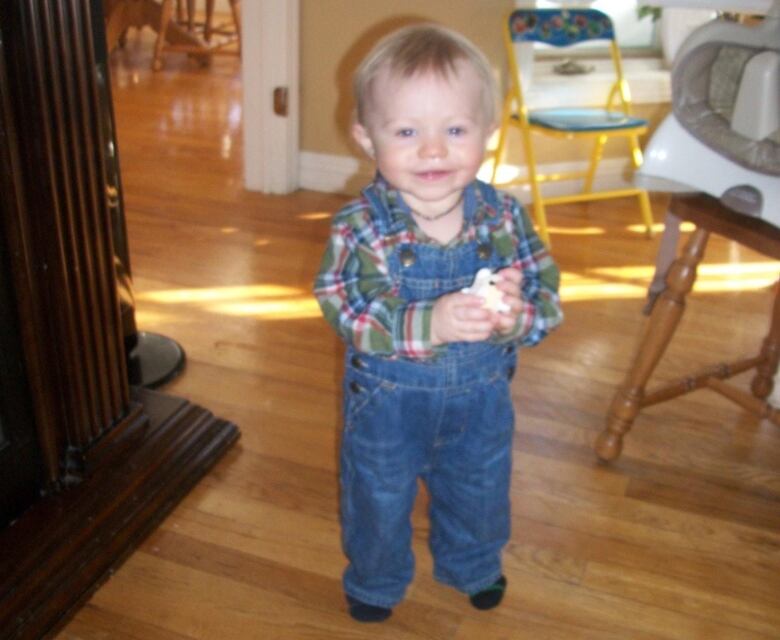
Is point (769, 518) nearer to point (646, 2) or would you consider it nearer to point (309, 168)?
point (646, 2)

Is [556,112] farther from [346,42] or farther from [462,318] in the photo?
[462,318]

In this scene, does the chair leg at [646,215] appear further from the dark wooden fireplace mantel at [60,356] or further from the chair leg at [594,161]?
the dark wooden fireplace mantel at [60,356]

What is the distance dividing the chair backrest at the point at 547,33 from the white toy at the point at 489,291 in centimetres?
181

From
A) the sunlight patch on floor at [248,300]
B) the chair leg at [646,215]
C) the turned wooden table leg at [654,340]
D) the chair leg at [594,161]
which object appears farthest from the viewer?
the chair leg at [594,161]

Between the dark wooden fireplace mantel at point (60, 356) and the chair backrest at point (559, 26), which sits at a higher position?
the chair backrest at point (559, 26)

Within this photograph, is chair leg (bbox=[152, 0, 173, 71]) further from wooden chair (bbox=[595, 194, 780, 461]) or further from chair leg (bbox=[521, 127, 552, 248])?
wooden chair (bbox=[595, 194, 780, 461])

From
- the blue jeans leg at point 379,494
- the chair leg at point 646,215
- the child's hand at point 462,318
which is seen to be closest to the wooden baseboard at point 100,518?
the blue jeans leg at point 379,494

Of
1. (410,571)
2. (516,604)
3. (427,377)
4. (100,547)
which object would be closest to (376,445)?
(427,377)

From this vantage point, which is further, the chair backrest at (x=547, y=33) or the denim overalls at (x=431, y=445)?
the chair backrest at (x=547, y=33)

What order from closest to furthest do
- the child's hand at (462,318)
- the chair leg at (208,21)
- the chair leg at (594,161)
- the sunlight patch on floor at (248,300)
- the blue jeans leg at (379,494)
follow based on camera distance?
the child's hand at (462,318) < the blue jeans leg at (379,494) < the sunlight patch on floor at (248,300) < the chair leg at (594,161) < the chair leg at (208,21)

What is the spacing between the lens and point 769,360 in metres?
1.70

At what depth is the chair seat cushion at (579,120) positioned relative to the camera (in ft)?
8.05

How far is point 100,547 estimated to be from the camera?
1206mm

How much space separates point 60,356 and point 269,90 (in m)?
1.77
